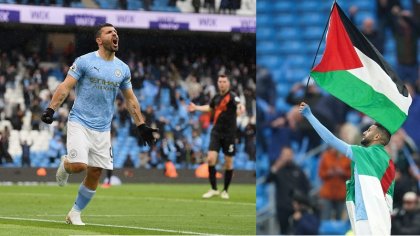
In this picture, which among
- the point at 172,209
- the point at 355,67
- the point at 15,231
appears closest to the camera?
the point at 355,67

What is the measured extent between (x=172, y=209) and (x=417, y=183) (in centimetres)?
796

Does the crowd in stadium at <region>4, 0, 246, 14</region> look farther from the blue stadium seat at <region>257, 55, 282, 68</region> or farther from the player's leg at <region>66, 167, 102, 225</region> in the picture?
the player's leg at <region>66, 167, 102, 225</region>

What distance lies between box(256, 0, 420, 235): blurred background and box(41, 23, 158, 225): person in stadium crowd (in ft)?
32.4

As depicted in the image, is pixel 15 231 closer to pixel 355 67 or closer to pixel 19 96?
pixel 355 67

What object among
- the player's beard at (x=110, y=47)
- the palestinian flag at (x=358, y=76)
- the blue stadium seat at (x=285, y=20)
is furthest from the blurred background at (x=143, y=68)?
the palestinian flag at (x=358, y=76)

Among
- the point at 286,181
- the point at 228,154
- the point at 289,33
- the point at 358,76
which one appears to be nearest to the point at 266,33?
the point at 289,33

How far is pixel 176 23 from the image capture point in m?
31.7

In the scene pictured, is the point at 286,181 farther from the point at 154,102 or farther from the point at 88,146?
the point at 88,146

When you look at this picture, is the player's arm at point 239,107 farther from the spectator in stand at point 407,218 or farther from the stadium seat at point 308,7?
the stadium seat at point 308,7

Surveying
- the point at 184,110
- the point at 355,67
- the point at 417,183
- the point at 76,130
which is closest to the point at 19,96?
the point at 184,110

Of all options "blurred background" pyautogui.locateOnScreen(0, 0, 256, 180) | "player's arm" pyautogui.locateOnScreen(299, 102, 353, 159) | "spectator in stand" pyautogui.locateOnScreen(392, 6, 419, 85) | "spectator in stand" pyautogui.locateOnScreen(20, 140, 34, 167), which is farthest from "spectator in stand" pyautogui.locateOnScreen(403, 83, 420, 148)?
"player's arm" pyautogui.locateOnScreen(299, 102, 353, 159)

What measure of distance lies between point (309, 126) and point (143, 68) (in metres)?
10.1

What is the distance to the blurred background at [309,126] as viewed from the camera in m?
21.2

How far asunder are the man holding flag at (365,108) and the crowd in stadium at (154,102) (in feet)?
56.8
